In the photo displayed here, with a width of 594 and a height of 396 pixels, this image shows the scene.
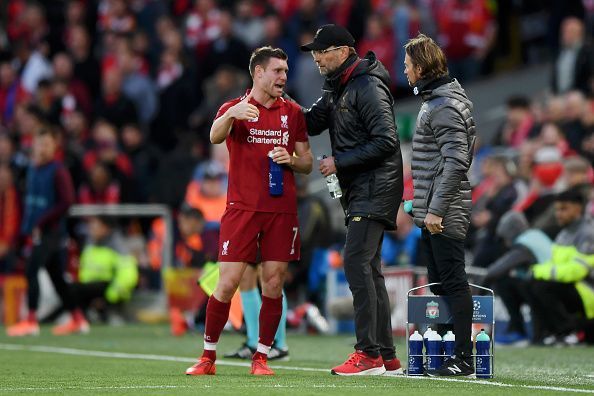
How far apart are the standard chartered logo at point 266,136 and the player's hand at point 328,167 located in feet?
1.32

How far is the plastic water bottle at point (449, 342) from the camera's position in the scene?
10.2 metres

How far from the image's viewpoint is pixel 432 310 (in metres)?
10.3

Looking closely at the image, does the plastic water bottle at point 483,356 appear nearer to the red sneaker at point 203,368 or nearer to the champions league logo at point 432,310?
the champions league logo at point 432,310

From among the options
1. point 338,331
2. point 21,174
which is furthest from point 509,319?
point 21,174

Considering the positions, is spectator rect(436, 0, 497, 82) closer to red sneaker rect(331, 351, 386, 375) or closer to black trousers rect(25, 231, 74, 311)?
black trousers rect(25, 231, 74, 311)

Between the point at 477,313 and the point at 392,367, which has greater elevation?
the point at 477,313

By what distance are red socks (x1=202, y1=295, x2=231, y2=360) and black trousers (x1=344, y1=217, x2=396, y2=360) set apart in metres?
0.89

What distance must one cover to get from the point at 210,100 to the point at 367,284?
41.4 ft

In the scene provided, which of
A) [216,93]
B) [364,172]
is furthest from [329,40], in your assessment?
[216,93]

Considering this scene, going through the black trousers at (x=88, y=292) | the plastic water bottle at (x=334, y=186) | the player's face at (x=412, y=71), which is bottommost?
the black trousers at (x=88, y=292)

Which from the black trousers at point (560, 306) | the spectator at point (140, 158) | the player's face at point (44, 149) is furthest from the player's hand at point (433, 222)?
the spectator at point (140, 158)

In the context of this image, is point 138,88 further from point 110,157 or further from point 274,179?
point 274,179

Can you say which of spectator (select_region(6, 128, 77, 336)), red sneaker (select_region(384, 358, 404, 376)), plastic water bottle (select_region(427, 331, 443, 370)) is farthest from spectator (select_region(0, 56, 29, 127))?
plastic water bottle (select_region(427, 331, 443, 370))

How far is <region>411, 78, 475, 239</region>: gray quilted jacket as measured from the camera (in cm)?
995
